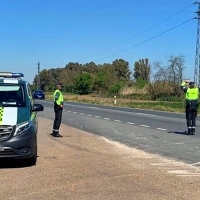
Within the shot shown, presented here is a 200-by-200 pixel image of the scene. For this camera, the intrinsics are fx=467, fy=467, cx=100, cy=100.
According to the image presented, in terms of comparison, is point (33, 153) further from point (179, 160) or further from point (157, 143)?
point (157, 143)

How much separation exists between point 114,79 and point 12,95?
102m

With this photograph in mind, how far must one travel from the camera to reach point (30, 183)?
7.62 m

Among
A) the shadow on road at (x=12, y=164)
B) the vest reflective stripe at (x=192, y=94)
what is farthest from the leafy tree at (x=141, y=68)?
the shadow on road at (x=12, y=164)

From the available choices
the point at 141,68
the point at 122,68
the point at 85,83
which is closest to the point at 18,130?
the point at 85,83

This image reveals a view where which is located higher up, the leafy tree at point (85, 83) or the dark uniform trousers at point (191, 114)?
the leafy tree at point (85, 83)

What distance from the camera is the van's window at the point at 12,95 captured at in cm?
986

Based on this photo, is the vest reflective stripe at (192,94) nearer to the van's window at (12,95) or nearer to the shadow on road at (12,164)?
the van's window at (12,95)

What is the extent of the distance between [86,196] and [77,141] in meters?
7.51

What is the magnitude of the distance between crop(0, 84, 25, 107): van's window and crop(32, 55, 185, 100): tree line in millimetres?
56744

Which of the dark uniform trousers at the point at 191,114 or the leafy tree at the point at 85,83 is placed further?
the leafy tree at the point at 85,83

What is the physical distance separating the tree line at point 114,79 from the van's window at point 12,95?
5674 centimetres

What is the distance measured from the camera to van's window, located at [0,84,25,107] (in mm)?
9865

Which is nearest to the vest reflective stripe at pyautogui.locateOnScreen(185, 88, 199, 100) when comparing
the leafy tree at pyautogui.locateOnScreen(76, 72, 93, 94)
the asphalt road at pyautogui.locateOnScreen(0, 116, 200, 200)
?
the asphalt road at pyautogui.locateOnScreen(0, 116, 200, 200)

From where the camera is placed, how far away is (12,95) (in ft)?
33.4
